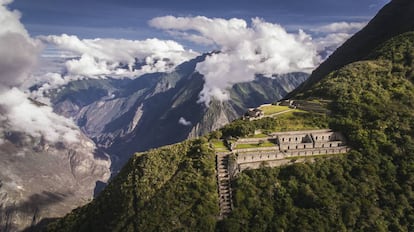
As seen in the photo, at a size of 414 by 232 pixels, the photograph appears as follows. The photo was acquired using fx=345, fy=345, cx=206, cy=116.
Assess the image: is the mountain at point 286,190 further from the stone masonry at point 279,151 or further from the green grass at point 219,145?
the green grass at point 219,145

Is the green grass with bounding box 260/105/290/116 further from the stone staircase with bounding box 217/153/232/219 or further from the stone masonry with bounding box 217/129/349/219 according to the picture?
the stone staircase with bounding box 217/153/232/219

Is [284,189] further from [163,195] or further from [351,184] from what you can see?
[163,195]

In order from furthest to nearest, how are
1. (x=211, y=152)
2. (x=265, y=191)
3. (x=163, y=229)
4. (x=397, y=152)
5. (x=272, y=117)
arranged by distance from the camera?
(x=272, y=117)
(x=397, y=152)
(x=211, y=152)
(x=265, y=191)
(x=163, y=229)

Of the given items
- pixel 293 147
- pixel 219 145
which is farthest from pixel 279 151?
pixel 219 145

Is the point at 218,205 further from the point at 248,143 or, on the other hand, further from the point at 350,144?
the point at 350,144

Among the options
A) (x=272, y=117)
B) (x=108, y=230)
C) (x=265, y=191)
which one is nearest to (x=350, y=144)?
(x=272, y=117)
